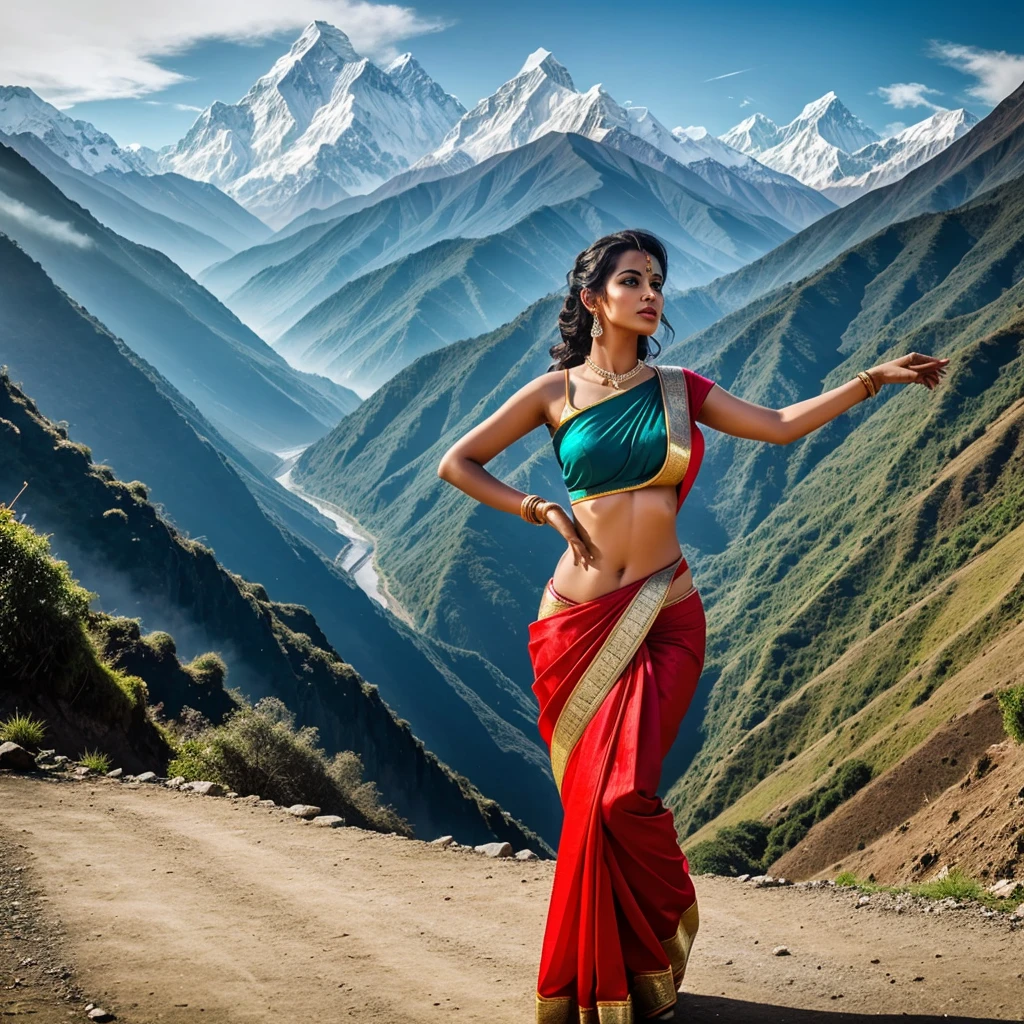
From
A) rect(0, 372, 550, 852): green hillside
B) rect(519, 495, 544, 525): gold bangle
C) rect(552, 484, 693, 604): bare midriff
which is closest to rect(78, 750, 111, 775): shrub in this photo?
rect(519, 495, 544, 525): gold bangle

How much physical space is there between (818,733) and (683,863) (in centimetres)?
6804

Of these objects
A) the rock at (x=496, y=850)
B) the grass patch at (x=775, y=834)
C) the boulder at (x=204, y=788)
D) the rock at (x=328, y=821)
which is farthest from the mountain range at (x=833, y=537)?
the boulder at (x=204, y=788)

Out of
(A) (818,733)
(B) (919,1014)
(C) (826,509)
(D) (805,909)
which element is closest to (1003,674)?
(A) (818,733)

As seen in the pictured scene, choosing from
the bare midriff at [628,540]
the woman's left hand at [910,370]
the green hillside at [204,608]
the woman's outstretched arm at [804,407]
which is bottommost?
the green hillside at [204,608]

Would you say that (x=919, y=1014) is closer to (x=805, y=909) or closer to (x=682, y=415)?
(x=805, y=909)

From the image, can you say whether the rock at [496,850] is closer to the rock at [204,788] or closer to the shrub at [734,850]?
the rock at [204,788]

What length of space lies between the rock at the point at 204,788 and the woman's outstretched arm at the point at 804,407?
24.5 ft

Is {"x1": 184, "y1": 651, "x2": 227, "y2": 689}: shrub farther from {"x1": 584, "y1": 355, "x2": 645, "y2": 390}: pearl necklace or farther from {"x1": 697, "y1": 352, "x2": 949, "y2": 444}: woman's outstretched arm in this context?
{"x1": 697, "y1": 352, "x2": 949, "y2": 444}: woman's outstretched arm

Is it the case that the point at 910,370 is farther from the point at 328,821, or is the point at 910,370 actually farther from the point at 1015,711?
the point at 1015,711

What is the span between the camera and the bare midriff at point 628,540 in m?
5.62

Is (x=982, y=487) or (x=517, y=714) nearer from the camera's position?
(x=982, y=487)

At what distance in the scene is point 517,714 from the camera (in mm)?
110062

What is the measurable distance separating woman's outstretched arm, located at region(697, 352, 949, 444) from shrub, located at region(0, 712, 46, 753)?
814 centimetres

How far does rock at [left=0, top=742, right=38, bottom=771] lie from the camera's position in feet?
33.2
